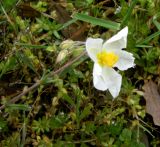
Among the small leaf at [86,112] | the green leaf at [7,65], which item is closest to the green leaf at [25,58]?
the green leaf at [7,65]

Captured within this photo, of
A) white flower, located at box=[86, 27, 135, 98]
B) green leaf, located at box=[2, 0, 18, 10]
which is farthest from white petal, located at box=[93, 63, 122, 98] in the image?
green leaf, located at box=[2, 0, 18, 10]

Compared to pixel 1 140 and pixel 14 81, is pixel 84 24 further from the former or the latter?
pixel 1 140

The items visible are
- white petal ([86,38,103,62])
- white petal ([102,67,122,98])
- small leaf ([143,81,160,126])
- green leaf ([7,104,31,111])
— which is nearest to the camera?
white petal ([86,38,103,62])

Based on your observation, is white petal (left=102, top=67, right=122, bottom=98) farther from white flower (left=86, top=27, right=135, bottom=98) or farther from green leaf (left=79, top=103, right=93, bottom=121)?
green leaf (left=79, top=103, right=93, bottom=121)

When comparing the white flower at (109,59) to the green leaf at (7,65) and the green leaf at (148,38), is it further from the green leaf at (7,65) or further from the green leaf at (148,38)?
the green leaf at (7,65)

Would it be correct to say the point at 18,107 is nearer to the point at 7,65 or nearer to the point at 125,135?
the point at 7,65

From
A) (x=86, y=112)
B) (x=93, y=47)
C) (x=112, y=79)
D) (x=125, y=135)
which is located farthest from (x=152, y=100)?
(x=93, y=47)
